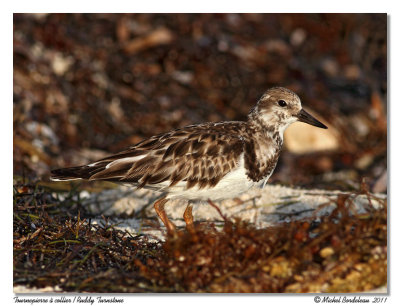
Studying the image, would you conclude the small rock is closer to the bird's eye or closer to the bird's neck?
the bird's neck

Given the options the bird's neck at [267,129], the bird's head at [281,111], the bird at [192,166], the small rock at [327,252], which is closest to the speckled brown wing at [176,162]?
the bird at [192,166]

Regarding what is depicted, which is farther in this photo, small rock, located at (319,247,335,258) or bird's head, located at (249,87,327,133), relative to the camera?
bird's head, located at (249,87,327,133)

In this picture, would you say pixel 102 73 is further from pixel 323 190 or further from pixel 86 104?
pixel 323 190

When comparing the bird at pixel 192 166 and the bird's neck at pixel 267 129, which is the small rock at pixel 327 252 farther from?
the bird's neck at pixel 267 129

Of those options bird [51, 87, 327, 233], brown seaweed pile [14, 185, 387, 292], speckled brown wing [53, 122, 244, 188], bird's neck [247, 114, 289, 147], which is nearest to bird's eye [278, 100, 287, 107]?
bird's neck [247, 114, 289, 147]

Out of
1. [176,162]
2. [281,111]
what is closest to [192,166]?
[176,162]

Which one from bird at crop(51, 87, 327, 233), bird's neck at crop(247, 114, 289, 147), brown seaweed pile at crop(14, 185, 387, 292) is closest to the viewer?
brown seaweed pile at crop(14, 185, 387, 292)

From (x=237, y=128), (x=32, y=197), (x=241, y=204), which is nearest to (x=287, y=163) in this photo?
(x=241, y=204)
